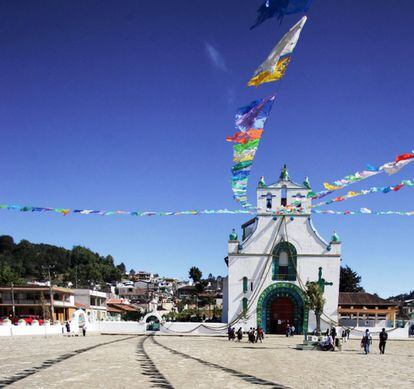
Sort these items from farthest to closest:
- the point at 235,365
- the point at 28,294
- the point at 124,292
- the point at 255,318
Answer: the point at 124,292
the point at 28,294
the point at 255,318
the point at 235,365

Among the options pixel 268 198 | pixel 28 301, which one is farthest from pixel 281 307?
pixel 28 301

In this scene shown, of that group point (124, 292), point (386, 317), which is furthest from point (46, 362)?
point (124, 292)

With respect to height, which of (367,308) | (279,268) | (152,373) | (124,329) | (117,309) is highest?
(279,268)

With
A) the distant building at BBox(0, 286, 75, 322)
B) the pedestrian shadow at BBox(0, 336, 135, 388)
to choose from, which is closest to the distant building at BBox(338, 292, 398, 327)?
the distant building at BBox(0, 286, 75, 322)

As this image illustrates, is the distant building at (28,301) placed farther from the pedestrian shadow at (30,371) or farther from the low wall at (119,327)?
the pedestrian shadow at (30,371)

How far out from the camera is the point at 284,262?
43938mm

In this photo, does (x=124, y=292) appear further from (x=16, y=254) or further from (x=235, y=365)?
(x=235, y=365)

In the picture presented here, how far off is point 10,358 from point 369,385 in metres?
13.4

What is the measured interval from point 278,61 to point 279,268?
1307 inches

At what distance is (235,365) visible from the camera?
18781 mm

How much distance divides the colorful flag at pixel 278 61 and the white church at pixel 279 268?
30649 mm

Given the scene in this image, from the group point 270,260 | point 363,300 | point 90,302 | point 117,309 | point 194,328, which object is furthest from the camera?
point 117,309

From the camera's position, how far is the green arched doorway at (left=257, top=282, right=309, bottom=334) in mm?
43094

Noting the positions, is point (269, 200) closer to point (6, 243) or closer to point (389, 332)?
point (389, 332)
